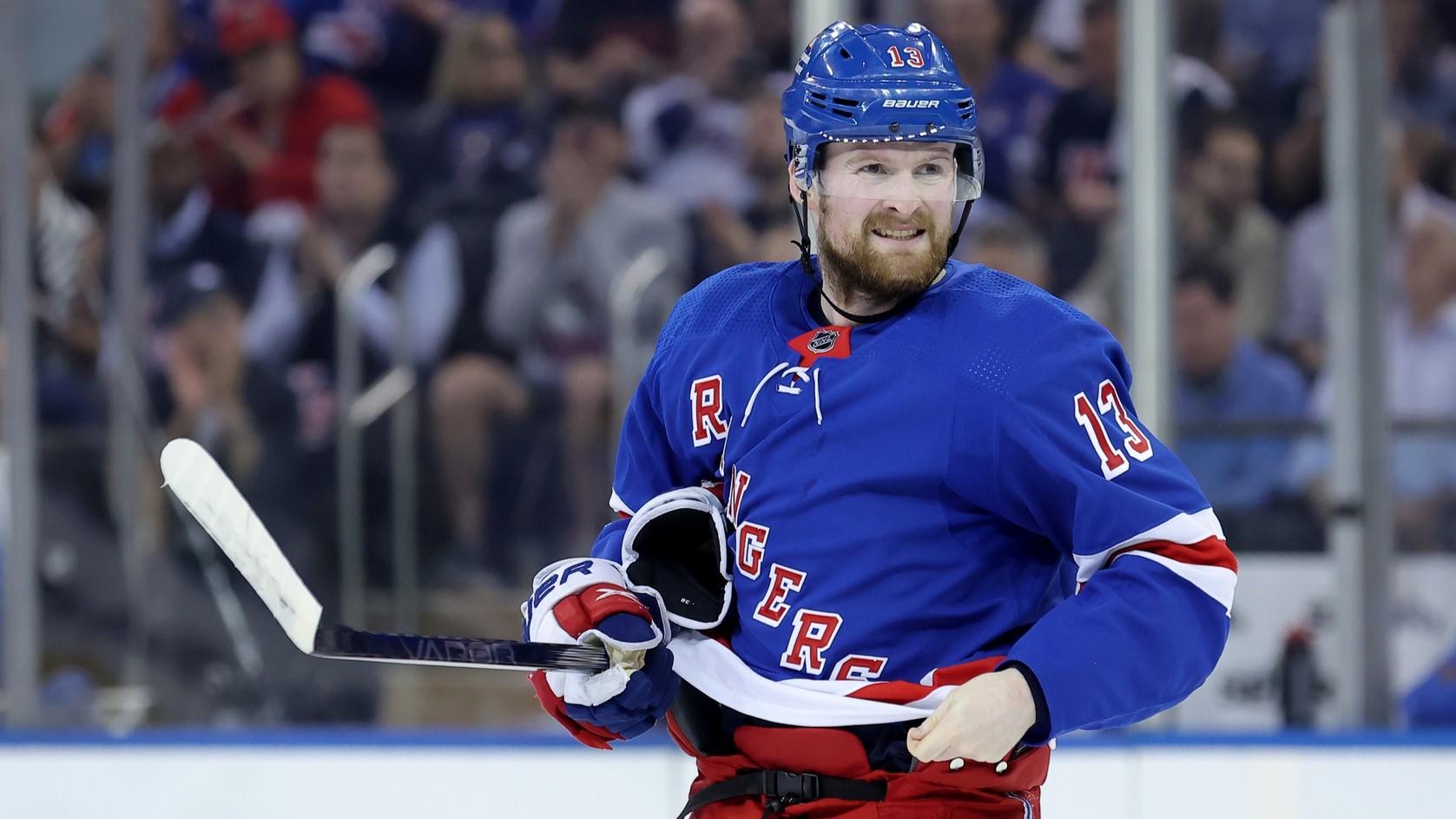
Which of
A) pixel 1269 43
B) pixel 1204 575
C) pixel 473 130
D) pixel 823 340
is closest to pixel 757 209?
pixel 473 130

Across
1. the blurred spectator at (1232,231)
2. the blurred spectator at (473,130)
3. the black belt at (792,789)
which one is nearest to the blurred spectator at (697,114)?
the blurred spectator at (473,130)

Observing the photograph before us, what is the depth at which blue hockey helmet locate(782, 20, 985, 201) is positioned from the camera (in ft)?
5.03

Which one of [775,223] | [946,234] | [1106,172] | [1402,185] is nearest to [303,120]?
[775,223]

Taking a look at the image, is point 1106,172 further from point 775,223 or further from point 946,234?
point 946,234

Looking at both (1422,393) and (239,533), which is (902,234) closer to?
(239,533)

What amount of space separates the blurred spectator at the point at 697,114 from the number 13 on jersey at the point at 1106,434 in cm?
286

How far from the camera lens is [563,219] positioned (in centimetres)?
418

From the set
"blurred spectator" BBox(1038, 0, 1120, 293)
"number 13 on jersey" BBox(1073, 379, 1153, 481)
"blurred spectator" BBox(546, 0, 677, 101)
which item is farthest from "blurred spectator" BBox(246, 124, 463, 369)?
"number 13 on jersey" BBox(1073, 379, 1153, 481)

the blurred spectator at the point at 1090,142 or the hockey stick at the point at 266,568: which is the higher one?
the blurred spectator at the point at 1090,142

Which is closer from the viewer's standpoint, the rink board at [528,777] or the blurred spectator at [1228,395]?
the rink board at [528,777]

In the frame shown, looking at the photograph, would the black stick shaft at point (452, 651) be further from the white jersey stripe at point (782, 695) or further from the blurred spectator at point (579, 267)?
the blurred spectator at point (579, 267)

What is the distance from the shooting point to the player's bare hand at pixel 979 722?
4.40 ft

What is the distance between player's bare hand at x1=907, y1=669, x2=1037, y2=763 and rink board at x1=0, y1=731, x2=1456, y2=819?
1461 millimetres

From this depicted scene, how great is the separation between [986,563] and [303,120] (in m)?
3.32
